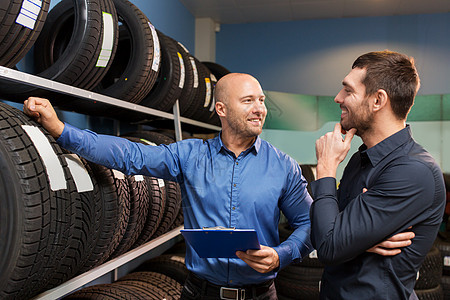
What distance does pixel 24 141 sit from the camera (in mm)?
1370

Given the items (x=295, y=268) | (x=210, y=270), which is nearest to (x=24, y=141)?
(x=210, y=270)

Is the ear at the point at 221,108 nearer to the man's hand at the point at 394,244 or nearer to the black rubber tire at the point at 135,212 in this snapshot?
the black rubber tire at the point at 135,212

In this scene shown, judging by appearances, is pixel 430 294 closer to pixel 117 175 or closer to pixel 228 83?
pixel 228 83

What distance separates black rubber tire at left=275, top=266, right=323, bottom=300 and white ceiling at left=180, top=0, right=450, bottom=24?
3.48 metres

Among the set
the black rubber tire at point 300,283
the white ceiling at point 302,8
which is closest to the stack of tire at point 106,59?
the black rubber tire at point 300,283

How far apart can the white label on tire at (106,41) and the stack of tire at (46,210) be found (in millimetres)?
599

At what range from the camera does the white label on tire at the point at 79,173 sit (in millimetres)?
1577

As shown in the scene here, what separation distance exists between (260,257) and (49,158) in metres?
0.92

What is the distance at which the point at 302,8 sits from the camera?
5453 millimetres

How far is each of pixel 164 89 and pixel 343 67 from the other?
3664 millimetres

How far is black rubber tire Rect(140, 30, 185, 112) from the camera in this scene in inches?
119

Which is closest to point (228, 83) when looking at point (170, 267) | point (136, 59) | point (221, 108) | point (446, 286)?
point (221, 108)

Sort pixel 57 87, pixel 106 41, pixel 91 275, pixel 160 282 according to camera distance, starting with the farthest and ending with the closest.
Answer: pixel 160 282
pixel 106 41
pixel 91 275
pixel 57 87

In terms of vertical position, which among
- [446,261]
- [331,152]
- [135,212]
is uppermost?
[331,152]
